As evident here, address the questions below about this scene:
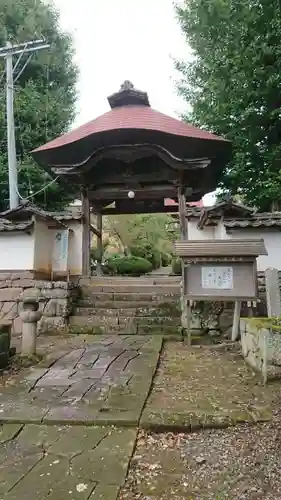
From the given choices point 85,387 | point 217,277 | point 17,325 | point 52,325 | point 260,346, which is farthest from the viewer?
point 17,325

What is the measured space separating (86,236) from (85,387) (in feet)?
20.4

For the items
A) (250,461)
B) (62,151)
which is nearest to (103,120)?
(62,151)

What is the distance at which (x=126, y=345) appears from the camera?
6.80 m

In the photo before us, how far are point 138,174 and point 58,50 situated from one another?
9014 millimetres

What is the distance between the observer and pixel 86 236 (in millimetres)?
10320

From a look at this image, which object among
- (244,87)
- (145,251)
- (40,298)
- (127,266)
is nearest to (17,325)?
(40,298)

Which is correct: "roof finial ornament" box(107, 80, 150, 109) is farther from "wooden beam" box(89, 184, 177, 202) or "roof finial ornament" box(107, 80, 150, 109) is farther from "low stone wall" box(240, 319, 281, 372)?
"low stone wall" box(240, 319, 281, 372)

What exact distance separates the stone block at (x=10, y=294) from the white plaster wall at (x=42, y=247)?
0.69 metres

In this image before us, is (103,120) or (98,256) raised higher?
(103,120)

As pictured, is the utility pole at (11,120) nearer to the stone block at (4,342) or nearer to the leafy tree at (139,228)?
the stone block at (4,342)

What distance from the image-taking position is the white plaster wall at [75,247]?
10.5 metres

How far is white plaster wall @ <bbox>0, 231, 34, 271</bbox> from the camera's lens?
927 centimetres

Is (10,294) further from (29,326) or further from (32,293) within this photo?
(29,326)

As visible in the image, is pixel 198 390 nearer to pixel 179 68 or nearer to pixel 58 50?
pixel 179 68
